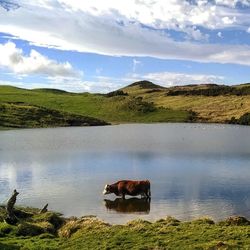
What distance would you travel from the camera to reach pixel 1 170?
56.9m

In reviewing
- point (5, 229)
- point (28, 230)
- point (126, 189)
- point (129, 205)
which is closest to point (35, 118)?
point (126, 189)

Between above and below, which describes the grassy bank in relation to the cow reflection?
above

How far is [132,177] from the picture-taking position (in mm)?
51219

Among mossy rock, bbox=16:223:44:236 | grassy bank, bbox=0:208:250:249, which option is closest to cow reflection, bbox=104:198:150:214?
grassy bank, bbox=0:208:250:249

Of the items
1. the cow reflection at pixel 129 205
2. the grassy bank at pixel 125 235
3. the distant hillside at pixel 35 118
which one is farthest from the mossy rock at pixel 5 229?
the distant hillside at pixel 35 118

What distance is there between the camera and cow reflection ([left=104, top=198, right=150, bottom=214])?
35.9 metres

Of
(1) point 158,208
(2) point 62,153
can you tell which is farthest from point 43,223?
(2) point 62,153

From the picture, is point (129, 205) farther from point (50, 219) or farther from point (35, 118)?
point (35, 118)

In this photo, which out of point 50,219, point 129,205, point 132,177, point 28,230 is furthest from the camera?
point 132,177

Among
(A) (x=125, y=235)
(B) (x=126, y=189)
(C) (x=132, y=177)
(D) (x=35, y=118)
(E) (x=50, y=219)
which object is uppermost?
(D) (x=35, y=118)

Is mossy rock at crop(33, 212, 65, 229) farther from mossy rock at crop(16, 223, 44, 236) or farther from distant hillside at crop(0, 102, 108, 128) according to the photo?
distant hillside at crop(0, 102, 108, 128)

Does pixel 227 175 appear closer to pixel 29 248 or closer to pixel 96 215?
pixel 96 215

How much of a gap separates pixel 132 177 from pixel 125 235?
27372 millimetres

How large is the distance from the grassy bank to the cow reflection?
7.41 m
